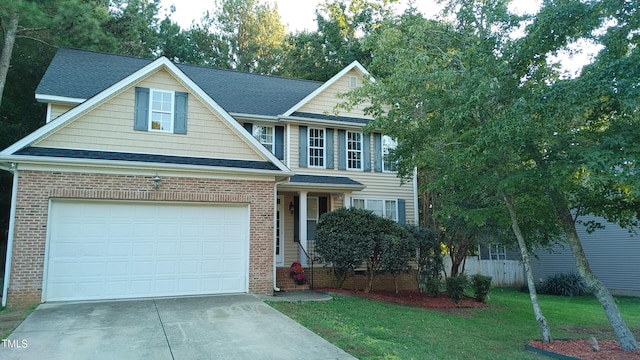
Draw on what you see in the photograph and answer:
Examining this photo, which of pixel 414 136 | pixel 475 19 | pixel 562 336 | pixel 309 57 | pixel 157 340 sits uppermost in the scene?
pixel 309 57

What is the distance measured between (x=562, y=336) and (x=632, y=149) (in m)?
5.08

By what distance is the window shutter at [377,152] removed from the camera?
16.8 meters

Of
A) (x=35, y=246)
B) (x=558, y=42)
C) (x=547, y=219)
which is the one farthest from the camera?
(x=547, y=219)

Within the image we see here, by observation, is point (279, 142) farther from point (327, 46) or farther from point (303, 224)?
point (327, 46)

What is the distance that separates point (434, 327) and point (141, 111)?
28.6 ft

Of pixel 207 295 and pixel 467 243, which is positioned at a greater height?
pixel 467 243

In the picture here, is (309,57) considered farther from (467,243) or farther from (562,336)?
(562,336)

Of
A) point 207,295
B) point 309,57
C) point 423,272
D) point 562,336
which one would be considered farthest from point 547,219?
point 309,57

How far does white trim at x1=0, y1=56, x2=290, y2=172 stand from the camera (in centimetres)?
959

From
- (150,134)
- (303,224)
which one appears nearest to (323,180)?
(303,224)

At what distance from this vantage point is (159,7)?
27.9m

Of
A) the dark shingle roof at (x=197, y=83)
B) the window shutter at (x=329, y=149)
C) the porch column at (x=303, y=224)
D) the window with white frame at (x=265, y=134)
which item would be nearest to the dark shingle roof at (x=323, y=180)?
the porch column at (x=303, y=224)

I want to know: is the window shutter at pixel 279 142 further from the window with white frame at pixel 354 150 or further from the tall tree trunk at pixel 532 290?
the tall tree trunk at pixel 532 290

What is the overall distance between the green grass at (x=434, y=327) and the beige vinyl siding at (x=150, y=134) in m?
4.38
